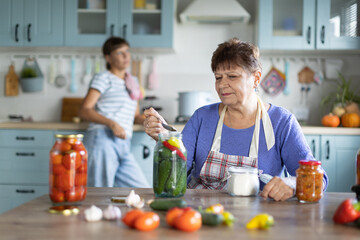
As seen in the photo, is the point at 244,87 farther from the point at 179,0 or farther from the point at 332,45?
the point at 179,0

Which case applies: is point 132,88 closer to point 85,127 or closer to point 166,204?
point 85,127

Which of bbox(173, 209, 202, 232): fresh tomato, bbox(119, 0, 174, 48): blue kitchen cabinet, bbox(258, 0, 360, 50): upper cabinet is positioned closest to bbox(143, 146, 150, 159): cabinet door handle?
bbox(119, 0, 174, 48): blue kitchen cabinet

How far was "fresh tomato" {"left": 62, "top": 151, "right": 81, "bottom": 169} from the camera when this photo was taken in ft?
3.66

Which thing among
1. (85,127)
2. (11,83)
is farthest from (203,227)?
(11,83)

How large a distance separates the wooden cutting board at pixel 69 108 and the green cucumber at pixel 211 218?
9.85 ft

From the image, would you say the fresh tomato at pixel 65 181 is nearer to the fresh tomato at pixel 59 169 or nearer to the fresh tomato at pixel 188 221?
the fresh tomato at pixel 59 169

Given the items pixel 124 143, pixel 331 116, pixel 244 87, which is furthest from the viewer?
pixel 331 116

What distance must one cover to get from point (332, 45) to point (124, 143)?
191 centimetres

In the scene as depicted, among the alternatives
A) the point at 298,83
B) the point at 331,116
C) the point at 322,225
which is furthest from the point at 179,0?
the point at 322,225

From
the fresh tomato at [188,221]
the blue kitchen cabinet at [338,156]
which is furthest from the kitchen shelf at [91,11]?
the fresh tomato at [188,221]

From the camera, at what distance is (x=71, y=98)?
381 centimetres

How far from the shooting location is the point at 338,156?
3.14 metres

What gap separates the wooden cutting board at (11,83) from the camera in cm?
383

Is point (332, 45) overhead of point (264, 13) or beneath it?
beneath
